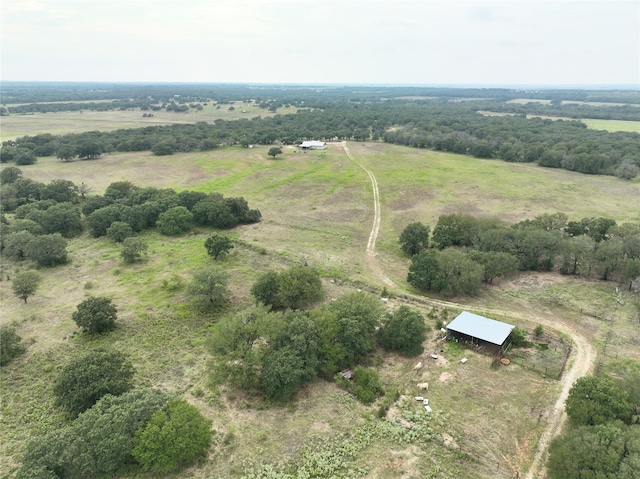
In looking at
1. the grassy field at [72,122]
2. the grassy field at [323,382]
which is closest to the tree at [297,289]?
the grassy field at [323,382]

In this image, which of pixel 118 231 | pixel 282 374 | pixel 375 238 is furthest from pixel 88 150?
pixel 282 374

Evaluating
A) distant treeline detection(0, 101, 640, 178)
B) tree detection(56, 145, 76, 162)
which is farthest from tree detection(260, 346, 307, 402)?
tree detection(56, 145, 76, 162)

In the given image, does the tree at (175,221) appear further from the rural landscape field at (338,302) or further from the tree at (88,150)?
the tree at (88,150)

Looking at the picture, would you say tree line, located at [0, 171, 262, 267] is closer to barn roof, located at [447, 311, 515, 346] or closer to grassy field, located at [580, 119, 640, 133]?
barn roof, located at [447, 311, 515, 346]

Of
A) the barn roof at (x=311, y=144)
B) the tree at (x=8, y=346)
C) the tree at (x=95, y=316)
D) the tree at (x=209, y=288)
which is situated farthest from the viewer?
the barn roof at (x=311, y=144)

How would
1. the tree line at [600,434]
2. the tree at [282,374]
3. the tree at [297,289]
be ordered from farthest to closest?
the tree at [297,289]
the tree at [282,374]
the tree line at [600,434]

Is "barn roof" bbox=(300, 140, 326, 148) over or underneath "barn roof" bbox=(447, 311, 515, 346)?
over

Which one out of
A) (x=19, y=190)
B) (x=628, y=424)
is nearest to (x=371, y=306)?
(x=628, y=424)
